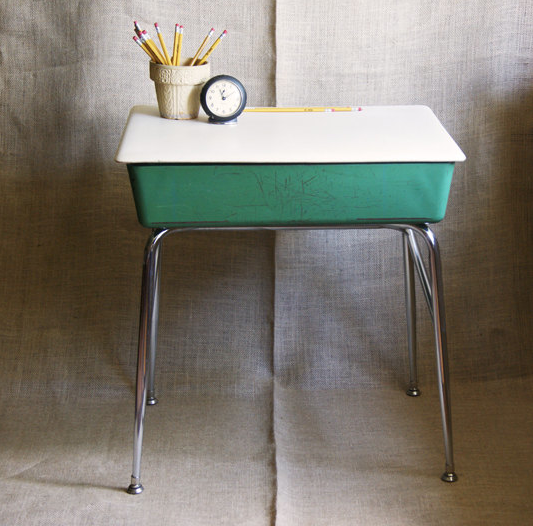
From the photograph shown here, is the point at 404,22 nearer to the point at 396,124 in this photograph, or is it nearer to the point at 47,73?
the point at 396,124

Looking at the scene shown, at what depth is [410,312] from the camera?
1.93 meters

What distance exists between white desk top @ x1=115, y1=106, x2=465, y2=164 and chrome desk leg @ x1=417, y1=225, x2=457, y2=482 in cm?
17

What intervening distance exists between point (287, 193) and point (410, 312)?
0.67 meters

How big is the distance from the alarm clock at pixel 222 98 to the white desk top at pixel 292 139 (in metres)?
0.02

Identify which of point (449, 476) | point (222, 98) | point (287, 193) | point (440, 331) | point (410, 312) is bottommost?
point (449, 476)

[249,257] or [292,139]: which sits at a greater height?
[292,139]

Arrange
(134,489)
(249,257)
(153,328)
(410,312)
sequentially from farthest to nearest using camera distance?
1. (249,257)
2. (410,312)
3. (153,328)
4. (134,489)

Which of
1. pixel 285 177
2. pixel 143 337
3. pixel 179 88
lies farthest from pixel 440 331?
pixel 179 88

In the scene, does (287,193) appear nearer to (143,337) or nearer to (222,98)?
(222,98)

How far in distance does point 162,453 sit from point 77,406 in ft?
1.07

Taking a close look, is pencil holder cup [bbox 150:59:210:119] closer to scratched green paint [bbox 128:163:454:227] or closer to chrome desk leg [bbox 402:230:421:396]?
scratched green paint [bbox 128:163:454:227]

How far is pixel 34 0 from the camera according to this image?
1.90 m

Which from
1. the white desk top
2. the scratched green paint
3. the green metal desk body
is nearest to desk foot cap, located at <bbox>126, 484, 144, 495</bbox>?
the green metal desk body

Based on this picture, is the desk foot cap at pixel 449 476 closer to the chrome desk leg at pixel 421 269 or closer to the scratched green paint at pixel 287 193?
the chrome desk leg at pixel 421 269
